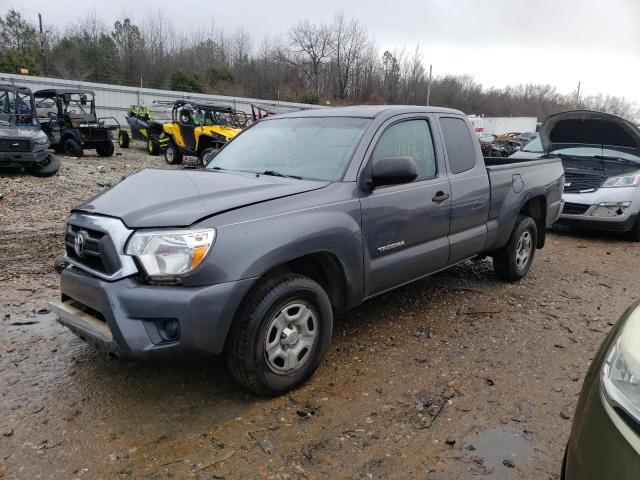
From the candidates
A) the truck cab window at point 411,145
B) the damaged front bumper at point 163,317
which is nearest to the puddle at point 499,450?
the damaged front bumper at point 163,317

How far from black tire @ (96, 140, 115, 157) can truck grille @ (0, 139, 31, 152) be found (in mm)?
5652

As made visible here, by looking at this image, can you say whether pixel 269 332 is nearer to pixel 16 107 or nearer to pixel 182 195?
pixel 182 195

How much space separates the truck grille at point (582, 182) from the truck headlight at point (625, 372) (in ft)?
22.7

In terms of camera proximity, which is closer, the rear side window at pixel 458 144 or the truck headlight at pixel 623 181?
the rear side window at pixel 458 144

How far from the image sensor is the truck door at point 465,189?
4.25m

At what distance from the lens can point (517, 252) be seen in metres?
5.39

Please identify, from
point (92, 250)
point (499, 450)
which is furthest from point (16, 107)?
point (499, 450)

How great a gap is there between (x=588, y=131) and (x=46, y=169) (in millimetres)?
11736

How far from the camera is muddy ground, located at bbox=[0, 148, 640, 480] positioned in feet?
8.21

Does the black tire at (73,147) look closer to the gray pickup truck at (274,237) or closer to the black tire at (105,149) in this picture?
the black tire at (105,149)

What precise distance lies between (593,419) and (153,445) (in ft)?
6.90

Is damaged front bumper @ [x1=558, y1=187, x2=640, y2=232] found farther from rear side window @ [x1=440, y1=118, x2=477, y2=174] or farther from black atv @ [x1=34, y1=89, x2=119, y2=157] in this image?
black atv @ [x1=34, y1=89, x2=119, y2=157]

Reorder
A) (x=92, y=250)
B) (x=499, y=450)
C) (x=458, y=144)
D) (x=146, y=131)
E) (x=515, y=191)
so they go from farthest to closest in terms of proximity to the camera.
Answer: (x=146, y=131) → (x=515, y=191) → (x=458, y=144) → (x=92, y=250) → (x=499, y=450)

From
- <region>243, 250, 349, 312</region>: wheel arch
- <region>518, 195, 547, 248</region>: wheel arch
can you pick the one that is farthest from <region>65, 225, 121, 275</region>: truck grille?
<region>518, 195, 547, 248</region>: wheel arch
